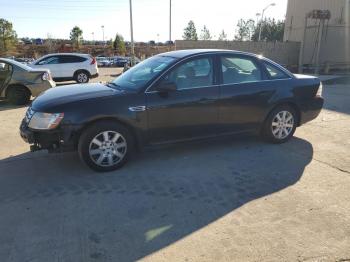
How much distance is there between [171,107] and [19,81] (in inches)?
277

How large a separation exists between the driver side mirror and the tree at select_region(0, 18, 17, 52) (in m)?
53.5

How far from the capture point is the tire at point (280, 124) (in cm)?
584

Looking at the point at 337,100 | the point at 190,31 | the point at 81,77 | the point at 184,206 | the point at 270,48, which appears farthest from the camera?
the point at 190,31

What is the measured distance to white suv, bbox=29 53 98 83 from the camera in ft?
52.4

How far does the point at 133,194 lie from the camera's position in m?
4.12

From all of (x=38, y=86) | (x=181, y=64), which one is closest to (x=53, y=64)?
(x=38, y=86)

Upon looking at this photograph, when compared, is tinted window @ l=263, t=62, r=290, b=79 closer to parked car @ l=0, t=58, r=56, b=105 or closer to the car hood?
the car hood

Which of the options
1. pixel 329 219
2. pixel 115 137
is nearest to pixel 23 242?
pixel 115 137

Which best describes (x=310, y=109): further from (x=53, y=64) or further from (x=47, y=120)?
(x=53, y=64)

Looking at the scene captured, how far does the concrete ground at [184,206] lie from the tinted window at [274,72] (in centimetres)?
120

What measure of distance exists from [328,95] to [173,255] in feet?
35.1

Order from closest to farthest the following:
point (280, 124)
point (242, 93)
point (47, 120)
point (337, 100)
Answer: point (47, 120) < point (242, 93) < point (280, 124) < point (337, 100)

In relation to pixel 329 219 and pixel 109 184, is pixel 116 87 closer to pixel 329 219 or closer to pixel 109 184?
pixel 109 184

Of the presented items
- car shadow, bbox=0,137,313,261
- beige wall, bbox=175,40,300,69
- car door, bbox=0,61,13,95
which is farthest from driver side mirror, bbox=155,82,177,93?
beige wall, bbox=175,40,300,69
